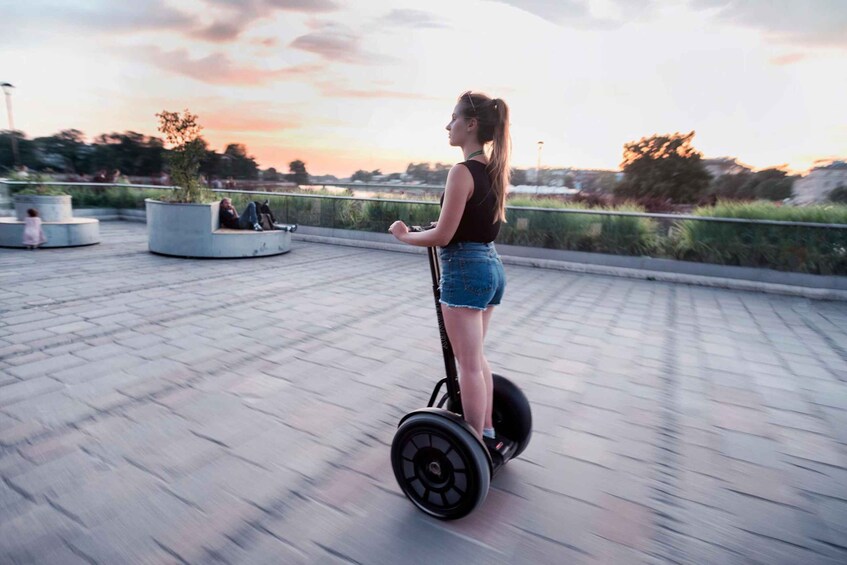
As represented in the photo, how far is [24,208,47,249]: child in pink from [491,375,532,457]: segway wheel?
36.8 ft

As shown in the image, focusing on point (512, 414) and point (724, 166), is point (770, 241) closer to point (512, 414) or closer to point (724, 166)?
point (512, 414)

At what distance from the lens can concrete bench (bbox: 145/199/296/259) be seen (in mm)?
9039

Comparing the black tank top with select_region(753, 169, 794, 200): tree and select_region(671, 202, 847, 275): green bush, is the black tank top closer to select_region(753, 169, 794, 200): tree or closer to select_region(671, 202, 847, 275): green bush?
select_region(671, 202, 847, 275): green bush

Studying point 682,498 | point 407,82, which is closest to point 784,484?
point 682,498

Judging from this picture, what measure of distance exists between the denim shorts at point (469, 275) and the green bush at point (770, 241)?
8857 millimetres

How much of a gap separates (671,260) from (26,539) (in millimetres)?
10118

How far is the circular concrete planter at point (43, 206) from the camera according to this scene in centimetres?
1038

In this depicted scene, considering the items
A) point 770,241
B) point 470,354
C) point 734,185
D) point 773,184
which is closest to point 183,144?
point 470,354

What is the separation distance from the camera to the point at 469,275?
1947mm

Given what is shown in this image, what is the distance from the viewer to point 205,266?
8.44 m

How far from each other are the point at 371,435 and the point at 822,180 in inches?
888

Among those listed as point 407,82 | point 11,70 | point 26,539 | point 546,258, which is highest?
point 11,70

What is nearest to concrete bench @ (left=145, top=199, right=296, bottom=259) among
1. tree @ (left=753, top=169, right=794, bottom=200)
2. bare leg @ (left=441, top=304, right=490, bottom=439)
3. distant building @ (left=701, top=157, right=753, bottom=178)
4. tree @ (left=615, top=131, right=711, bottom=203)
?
bare leg @ (left=441, top=304, right=490, bottom=439)

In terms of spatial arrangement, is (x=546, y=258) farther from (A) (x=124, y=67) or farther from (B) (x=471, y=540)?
(A) (x=124, y=67)
